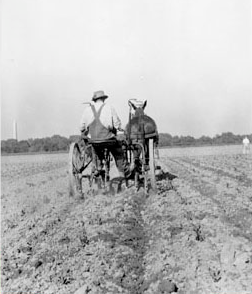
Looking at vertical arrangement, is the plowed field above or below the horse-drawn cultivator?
below

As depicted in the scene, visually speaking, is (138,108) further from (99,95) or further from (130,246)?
(130,246)

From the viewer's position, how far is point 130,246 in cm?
397

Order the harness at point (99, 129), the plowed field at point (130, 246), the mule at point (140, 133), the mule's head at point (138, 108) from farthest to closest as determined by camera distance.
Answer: the mule's head at point (138, 108), the mule at point (140, 133), the harness at point (99, 129), the plowed field at point (130, 246)

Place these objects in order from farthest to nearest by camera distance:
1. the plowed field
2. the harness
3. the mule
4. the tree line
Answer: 1. the tree line
2. the mule
3. the harness
4. the plowed field

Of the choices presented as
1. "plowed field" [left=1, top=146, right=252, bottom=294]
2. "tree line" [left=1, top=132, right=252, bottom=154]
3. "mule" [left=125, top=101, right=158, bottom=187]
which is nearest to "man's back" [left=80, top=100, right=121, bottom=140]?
"mule" [left=125, top=101, right=158, bottom=187]

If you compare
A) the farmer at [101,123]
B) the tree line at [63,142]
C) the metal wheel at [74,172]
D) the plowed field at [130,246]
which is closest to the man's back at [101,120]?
the farmer at [101,123]

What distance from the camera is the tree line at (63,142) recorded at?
56281mm

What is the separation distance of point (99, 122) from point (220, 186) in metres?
3.21

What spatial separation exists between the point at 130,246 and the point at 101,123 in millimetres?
3222

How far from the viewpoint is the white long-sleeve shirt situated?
22.4 feet

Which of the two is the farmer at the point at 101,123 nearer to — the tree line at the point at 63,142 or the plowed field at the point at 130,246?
the plowed field at the point at 130,246

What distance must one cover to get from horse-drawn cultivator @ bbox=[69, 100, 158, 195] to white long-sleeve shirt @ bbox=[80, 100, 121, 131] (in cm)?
31

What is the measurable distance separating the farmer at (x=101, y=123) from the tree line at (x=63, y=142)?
47.7 metres

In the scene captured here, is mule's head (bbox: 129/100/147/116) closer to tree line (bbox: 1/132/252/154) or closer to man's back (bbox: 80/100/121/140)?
man's back (bbox: 80/100/121/140)
